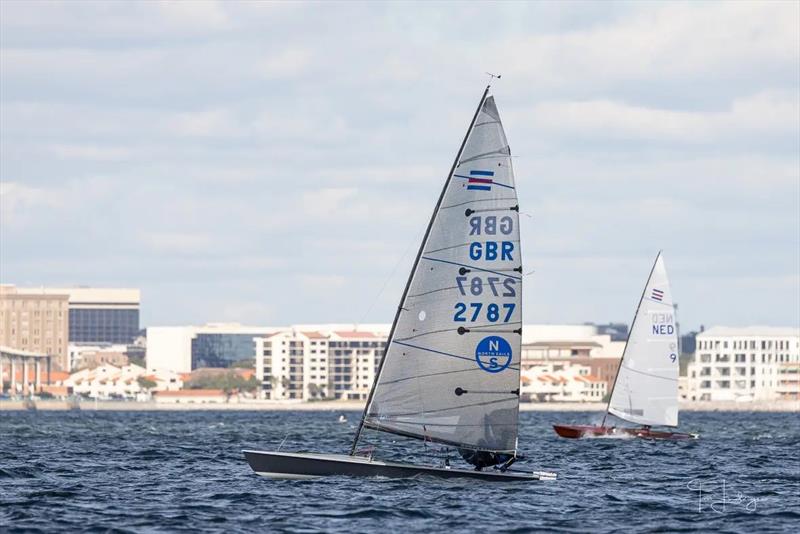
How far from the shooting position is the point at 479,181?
40.9 metres

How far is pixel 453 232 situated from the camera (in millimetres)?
41031

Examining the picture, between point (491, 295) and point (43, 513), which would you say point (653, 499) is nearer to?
point (491, 295)

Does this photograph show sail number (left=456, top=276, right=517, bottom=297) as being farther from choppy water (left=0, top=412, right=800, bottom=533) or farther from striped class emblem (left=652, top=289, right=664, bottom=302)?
striped class emblem (left=652, top=289, right=664, bottom=302)

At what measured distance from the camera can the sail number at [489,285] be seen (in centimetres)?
4116

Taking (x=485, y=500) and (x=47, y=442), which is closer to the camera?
(x=485, y=500)

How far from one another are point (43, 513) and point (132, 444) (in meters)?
42.4

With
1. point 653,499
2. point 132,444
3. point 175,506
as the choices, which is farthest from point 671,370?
point 175,506

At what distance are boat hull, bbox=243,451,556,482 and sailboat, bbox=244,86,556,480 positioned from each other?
0.11 ft

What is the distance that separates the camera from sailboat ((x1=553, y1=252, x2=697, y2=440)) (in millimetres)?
87500

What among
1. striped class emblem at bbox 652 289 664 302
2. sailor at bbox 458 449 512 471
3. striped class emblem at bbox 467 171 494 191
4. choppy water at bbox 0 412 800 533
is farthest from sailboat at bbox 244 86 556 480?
striped class emblem at bbox 652 289 664 302

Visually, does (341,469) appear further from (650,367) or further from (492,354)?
(650,367)

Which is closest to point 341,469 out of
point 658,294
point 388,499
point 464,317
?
point 388,499

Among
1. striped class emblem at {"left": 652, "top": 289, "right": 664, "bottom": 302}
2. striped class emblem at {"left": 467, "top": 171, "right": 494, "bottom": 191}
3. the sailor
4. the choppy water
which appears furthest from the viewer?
striped class emblem at {"left": 652, "top": 289, "right": 664, "bottom": 302}

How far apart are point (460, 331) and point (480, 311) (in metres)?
0.68
